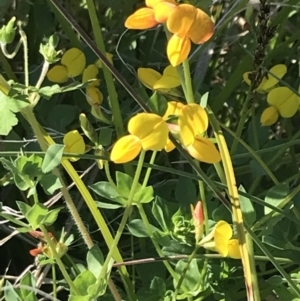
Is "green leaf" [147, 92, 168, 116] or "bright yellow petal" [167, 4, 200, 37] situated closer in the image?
"bright yellow petal" [167, 4, 200, 37]

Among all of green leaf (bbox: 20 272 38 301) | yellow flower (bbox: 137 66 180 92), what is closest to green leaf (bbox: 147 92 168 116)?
yellow flower (bbox: 137 66 180 92)

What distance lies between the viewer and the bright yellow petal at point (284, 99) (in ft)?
3.05

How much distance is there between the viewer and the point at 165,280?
0.91 meters

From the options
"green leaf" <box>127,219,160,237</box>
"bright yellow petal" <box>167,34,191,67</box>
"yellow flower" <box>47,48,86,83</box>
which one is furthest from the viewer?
"yellow flower" <box>47,48,86,83</box>

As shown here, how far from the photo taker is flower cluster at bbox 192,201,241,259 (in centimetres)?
74

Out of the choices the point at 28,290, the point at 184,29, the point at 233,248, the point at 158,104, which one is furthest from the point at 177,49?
the point at 28,290

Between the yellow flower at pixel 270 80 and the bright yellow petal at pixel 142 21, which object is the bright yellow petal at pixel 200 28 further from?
the yellow flower at pixel 270 80

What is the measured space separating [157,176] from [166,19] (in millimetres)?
517

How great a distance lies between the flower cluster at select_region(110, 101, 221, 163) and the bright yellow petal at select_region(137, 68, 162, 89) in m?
0.14

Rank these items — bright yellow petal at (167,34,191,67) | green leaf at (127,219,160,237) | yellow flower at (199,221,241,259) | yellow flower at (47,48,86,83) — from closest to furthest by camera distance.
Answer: bright yellow petal at (167,34,191,67) < yellow flower at (199,221,241,259) < green leaf at (127,219,160,237) < yellow flower at (47,48,86,83)

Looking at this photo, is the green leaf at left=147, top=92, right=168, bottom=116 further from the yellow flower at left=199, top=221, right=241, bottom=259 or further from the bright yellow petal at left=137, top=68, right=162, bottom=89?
the yellow flower at left=199, top=221, right=241, bottom=259

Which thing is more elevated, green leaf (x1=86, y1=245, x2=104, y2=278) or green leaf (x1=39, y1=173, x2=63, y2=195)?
green leaf (x1=39, y1=173, x2=63, y2=195)

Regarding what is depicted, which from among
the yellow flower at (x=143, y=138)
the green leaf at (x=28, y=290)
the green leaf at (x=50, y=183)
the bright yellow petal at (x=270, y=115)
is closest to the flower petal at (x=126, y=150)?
the yellow flower at (x=143, y=138)

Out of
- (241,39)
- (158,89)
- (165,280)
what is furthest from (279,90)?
(241,39)
